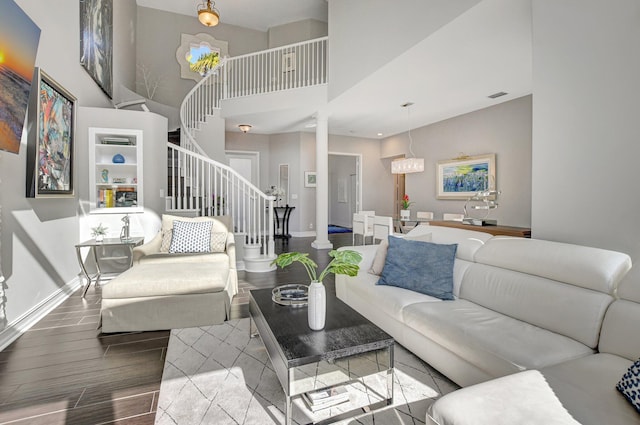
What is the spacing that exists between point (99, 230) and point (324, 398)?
3.60m

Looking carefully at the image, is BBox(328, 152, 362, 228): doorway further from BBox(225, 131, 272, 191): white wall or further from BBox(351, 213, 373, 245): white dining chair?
BBox(351, 213, 373, 245): white dining chair

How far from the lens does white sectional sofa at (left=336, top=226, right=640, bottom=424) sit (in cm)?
150

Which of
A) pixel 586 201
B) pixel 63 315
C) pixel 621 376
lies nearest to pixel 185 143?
pixel 63 315

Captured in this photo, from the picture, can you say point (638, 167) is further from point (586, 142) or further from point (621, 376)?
point (621, 376)

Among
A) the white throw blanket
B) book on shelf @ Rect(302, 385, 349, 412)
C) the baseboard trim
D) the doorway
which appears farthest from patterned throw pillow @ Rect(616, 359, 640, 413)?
the doorway

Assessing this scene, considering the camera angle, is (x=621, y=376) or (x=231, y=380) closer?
(x=621, y=376)

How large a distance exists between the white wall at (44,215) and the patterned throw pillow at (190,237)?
3.76 feet

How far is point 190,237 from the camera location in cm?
357

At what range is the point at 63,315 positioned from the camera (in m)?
2.91

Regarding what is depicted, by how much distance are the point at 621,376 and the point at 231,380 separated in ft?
6.32

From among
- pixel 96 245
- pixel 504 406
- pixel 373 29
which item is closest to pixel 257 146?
pixel 373 29

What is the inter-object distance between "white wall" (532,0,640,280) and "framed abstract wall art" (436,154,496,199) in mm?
3548

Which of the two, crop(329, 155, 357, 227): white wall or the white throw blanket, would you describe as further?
crop(329, 155, 357, 227): white wall

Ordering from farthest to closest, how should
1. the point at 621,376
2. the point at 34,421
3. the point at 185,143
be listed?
the point at 185,143 < the point at 34,421 < the point at 621,376
